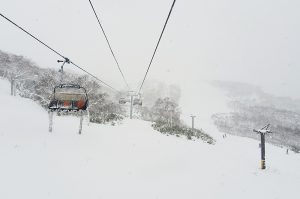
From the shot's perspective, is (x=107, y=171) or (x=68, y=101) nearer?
(x=107, y=171)

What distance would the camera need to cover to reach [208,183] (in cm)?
1162

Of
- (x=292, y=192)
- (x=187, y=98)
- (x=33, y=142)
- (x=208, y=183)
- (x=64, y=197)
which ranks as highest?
(x=187, y=98)

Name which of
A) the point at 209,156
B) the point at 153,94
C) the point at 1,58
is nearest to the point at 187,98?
the point at 153,94

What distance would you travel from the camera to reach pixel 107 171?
398 inches

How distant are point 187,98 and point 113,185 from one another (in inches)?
7318

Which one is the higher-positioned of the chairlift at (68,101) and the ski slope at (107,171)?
the chairlift at (68,101)

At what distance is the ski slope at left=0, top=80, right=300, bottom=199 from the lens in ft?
25.1

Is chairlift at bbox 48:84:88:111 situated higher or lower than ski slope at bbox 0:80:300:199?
higher

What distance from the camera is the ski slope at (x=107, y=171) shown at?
766cm

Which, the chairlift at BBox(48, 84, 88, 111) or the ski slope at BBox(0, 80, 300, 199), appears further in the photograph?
the chairlift at BBox(48, 84, 88, 111)

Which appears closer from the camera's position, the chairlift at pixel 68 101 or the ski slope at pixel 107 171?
the ski slope at pixel 107 171

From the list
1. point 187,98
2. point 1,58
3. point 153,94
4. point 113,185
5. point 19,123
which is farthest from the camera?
point 187,98

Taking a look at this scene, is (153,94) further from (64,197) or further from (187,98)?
(64,197)

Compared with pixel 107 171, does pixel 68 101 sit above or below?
above
